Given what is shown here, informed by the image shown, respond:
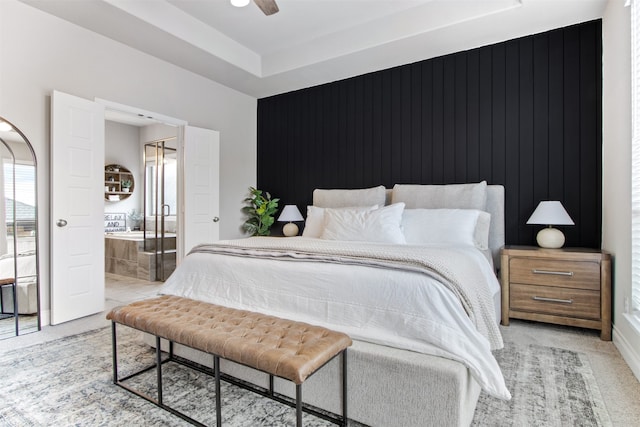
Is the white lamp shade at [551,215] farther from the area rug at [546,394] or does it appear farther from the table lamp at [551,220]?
the area rug at [546,394]

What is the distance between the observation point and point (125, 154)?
7.17 meters

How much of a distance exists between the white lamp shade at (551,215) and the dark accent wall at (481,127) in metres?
0.33


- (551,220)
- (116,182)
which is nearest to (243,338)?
(551,220)

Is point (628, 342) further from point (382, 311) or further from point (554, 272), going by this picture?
point (382, 311)

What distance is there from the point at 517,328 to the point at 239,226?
365cm

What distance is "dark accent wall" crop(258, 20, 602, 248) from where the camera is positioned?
3170 mm

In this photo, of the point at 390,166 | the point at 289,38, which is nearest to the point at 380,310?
the point at 390,166

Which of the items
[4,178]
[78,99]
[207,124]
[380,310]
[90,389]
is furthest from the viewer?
[207,124]

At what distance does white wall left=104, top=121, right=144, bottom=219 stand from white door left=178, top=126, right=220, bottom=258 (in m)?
3.57

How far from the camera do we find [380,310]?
5.39 feet

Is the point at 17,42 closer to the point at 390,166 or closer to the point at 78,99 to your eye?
the point at 78,99

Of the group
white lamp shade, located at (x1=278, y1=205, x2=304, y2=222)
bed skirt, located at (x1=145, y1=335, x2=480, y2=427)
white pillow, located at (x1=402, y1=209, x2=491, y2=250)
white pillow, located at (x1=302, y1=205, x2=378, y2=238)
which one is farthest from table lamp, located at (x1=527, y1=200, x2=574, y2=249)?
white lamp shade, located at (x1=278, y1=205, x2=304, y2=222)

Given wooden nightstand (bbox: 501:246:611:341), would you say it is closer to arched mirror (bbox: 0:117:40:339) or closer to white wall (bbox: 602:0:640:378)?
white wall (bbox: 602:0:640:378)

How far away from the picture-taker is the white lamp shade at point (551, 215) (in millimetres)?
2938
